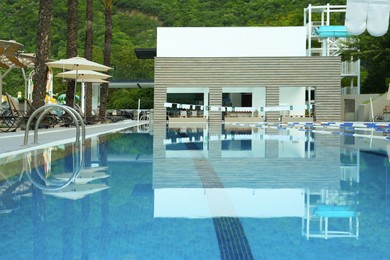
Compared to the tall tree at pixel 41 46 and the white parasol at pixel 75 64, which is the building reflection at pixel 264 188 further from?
the white parasol at pixel 75 64

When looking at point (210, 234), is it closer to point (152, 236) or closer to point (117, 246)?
point (152, 236)

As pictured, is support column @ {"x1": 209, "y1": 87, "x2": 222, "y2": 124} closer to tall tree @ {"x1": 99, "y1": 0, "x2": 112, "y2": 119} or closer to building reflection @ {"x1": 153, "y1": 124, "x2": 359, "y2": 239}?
tall tree @ {"x1": 99, "y1": 0, "x2": 112, "y2": 119}

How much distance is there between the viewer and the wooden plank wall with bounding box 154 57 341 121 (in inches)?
1195

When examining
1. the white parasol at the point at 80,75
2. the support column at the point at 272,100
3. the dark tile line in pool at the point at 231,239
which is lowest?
the dark tile line in pool at the point at 231,239

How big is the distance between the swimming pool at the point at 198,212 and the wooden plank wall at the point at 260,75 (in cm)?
2371

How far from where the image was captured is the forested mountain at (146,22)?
135ft

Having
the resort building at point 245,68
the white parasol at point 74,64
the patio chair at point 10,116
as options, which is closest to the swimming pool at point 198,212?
the patio chair at point 10,116

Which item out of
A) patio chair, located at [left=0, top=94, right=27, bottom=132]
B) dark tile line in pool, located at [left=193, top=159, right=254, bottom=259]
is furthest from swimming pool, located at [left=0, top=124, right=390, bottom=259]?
patio chair, located at [left=0, top=94, right=27, bottom=132]

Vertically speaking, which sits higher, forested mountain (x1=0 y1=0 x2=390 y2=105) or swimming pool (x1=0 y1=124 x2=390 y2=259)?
forested mountain (x1=0 y1=0 x2=390 y2=105)

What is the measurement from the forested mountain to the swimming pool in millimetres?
34909

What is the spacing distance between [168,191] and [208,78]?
2614cm

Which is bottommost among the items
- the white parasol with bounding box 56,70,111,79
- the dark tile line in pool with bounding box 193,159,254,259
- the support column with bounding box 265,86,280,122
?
the dark tile line in pool with bounding box 193,159,254,259

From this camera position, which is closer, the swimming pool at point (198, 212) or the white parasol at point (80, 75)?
the swimming pool at point (198, 212)

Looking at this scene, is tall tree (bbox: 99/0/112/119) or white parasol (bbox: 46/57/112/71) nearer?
white parasol (bbox: 46/57/112/71)
